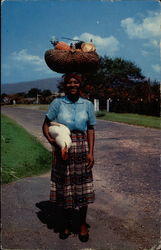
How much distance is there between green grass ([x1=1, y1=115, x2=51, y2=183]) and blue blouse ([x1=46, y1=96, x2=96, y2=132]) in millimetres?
2088

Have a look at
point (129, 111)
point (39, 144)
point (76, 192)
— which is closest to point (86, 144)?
point (76, 192)

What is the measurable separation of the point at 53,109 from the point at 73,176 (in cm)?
68

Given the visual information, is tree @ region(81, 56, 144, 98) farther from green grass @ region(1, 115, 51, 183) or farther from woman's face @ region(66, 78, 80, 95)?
woman's face @ region(66, 78, 80, 95)

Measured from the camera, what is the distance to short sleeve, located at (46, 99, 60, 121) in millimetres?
3224

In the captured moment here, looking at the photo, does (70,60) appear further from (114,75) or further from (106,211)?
(114,75)

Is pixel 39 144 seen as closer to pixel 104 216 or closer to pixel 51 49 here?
pixel 104 216

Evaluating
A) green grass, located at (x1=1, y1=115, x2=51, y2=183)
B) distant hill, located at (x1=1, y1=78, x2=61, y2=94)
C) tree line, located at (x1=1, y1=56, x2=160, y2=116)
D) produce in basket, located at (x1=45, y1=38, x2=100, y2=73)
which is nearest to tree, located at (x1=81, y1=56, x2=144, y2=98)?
tree line, located at (x1=1, y1=56, x2=160, y2=116)

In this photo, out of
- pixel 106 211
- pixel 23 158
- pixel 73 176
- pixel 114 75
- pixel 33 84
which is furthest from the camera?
pixel 114 75

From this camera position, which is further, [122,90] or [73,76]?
[122,90]

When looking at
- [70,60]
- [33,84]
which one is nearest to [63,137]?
[70,60]

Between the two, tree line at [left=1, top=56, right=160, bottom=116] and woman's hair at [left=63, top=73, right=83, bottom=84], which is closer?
woman's hair at [left=63, top=73, right=83, bottom=84]

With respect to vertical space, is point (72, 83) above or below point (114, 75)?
below

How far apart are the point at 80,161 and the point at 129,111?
16170 mm

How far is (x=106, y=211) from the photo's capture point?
395 centimetres
